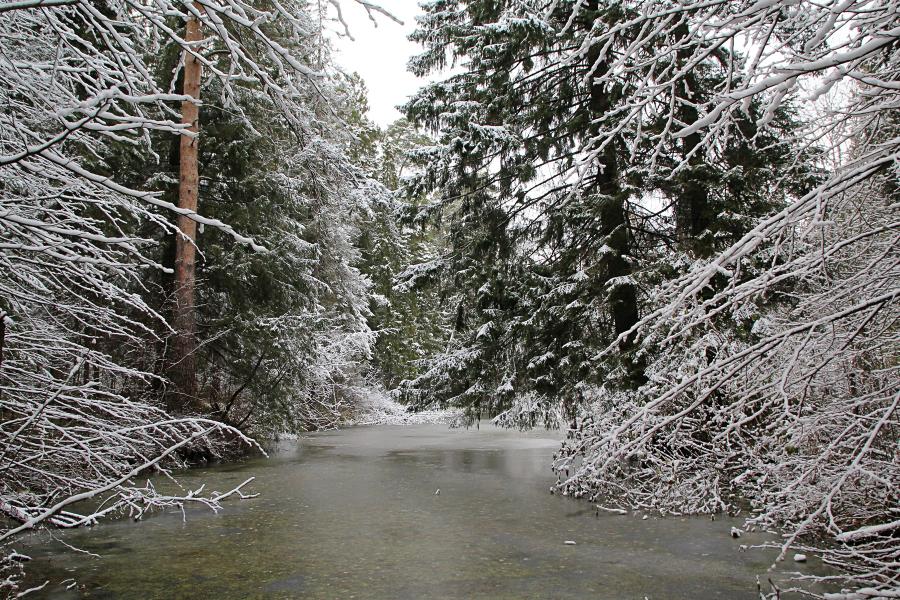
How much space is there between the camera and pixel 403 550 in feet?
18.1

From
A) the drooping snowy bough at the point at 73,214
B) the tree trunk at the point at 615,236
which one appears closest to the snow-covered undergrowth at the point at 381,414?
the tree trunk at the point at 615,236

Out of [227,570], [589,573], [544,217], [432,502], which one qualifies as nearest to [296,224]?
[544,217]

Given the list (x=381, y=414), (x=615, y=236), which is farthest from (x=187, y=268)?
(x=381, y=414)

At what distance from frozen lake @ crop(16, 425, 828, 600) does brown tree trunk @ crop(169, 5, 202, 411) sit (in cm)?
227

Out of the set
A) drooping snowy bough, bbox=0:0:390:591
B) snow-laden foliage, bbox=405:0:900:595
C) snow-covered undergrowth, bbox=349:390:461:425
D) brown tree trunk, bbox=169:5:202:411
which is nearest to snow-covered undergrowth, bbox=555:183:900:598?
snow-laden foliage, bbox=405:0:900:595

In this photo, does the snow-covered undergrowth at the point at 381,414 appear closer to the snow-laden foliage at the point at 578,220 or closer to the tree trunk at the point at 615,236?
the snow-laden foliage at the point at 578,220

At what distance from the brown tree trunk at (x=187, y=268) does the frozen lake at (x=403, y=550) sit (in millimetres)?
2266

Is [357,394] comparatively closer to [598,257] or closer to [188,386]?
[188,386]

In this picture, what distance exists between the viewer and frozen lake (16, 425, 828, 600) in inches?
175

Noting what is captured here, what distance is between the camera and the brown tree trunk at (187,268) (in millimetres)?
10766

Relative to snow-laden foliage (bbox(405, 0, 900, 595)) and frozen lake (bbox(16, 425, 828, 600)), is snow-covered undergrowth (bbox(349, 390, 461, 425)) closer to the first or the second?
snow-laden foliage (bbox(405, 0, 900, 595))

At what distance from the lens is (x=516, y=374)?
36.3 ft

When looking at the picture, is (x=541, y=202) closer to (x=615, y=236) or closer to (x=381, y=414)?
(x=615, y=236)

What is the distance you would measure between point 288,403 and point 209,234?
3693 millimetres
